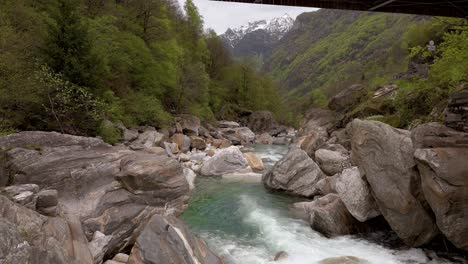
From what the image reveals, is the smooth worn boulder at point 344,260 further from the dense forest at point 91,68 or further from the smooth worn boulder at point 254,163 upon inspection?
the dense forest at point 91,68

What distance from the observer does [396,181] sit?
1002 centimetres

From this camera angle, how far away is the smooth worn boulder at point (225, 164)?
20.3m

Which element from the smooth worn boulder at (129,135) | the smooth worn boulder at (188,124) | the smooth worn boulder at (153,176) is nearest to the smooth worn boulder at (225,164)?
the smooth worn boulder at (129,135)

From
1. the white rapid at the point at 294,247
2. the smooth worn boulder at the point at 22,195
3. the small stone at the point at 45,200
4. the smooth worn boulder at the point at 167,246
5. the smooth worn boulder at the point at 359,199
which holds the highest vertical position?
the smooth worn boulder at the point at 22,195

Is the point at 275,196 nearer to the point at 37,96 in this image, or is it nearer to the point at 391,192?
the point at 391,192

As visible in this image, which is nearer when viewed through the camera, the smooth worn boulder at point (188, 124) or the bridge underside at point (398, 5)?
the bridge underside at point (398, 5)

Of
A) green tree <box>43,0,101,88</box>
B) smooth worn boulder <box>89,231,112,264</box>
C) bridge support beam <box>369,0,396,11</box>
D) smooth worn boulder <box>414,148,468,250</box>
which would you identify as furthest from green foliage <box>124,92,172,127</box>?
smooth worn boulder <box>414,148,468,250</box>

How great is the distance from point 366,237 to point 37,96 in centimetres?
1592

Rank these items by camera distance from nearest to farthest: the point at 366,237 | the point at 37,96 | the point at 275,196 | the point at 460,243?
the point at 460,243 → the point at 366,237 → the point at 37,96 → the point at 275,196

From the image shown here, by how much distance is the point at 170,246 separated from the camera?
24.3 ft

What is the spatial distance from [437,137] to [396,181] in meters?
1.90

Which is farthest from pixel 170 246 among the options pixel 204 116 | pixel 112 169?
pixel 204 116

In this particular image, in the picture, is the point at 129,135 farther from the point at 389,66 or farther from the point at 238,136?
the point at 389,66

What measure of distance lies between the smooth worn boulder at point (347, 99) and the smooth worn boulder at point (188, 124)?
1578 centimetres
